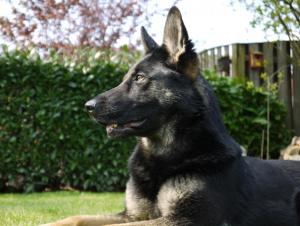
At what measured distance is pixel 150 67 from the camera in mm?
4137

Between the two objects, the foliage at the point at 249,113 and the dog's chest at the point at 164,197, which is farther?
the foliage at the point at 249,113

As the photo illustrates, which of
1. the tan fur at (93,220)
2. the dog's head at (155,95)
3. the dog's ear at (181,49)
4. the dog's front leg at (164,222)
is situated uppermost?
the dog's ear at (181,49)

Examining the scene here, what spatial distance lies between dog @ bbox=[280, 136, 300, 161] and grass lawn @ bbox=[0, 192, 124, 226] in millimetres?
3195

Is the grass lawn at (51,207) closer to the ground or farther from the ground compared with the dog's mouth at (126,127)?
closer to the ground

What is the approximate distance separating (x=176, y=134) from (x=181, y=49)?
0.64 m

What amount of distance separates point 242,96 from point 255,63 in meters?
1.25

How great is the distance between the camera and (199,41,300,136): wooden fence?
37.0 ft

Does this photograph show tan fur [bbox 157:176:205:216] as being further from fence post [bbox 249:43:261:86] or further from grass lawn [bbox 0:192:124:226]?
fence post [bbox 249:43:261:86]

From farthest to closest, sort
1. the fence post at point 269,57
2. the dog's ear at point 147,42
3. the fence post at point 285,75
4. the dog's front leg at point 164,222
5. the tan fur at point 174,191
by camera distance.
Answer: the fence post at point 269,57 < the fence post at point 285,75 < the dog's ear at point 147,42 < the tan fur at point 174,191 < the dog's front leg at point 164,222

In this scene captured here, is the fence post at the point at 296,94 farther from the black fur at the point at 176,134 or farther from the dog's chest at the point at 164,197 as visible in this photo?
the dog's chest at the point at 164,197

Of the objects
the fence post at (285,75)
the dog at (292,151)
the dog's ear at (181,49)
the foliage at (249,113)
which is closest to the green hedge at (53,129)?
the foliage at (249,113)

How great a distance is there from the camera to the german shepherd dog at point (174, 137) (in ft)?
12.9

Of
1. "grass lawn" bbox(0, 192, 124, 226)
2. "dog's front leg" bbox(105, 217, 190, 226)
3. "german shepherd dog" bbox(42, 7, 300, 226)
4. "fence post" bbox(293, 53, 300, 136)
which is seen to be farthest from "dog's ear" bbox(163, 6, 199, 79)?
"fence post" bbox(293, 53, 300, 136)

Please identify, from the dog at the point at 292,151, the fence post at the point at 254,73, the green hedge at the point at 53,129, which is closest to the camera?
the green hedge at the point at 53,129
